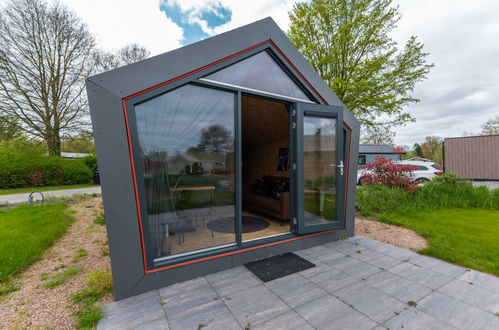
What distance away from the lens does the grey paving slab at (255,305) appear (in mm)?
1767

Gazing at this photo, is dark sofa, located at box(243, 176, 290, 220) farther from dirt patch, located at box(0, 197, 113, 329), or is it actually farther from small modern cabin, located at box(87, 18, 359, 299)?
dirt patch, located at box(0, 197, 113, 329)

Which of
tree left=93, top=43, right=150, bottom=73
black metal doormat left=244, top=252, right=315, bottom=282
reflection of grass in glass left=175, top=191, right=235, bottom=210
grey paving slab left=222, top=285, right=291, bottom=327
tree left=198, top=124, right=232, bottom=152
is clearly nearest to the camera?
grey paving slab left=222, top=285, right=291, bottom=327

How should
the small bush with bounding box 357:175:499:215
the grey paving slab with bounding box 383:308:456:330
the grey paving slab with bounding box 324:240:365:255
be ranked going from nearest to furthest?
1. the grey paving slab with bounding box 383:308:456:330
2. the grey paving slab with bounding box 324:240:365:255
3. the small bush with bounding box 357:175:499:215

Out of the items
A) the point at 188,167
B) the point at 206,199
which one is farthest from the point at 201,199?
the point at 188,167

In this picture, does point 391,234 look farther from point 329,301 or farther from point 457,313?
point 329,301

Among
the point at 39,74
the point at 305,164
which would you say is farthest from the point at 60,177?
the point at 305,164

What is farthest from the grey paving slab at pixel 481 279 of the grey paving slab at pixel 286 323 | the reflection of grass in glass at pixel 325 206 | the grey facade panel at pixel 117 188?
the grey facade panel at pixel 117 188

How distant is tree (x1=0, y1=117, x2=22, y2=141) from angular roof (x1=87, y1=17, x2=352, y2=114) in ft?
43.4

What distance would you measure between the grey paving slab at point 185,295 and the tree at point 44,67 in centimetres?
1311

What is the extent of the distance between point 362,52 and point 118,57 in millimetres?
12838

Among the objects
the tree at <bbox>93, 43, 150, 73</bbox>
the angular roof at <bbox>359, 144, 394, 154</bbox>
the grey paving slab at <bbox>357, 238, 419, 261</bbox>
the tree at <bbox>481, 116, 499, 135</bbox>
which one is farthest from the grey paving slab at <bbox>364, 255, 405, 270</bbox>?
the tree at <bbox>481, 116, 499, 135</bbox>

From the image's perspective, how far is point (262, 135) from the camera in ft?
19.6

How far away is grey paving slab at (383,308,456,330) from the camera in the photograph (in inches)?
65.1

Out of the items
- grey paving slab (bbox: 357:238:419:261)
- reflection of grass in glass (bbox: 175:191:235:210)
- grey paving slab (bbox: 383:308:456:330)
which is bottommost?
grey paving slab (bbox: 357:238:419:261)
